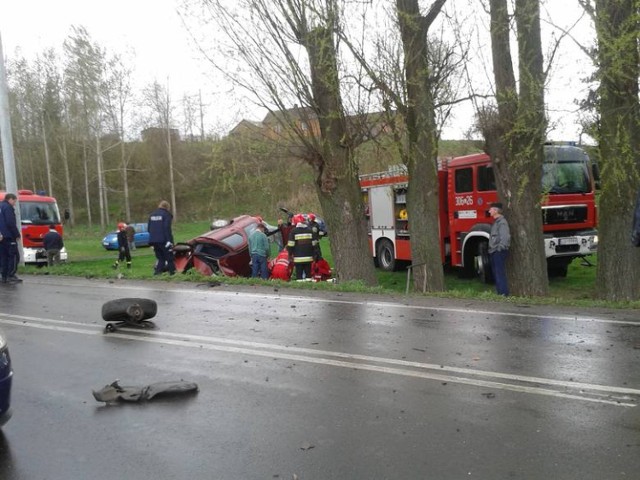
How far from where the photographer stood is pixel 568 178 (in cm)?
1375

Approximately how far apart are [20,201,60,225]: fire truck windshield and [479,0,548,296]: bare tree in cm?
1715

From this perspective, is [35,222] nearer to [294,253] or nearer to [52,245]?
[52,245]

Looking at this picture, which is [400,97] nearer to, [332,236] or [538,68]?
[538,68]

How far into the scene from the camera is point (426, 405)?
4.38m

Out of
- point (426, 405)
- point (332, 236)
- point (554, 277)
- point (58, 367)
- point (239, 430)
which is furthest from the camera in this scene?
point (554, 277)

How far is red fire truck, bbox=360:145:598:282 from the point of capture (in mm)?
13570

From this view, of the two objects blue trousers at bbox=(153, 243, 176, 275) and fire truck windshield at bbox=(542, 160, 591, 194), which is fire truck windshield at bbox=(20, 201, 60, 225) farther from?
fire truck windshield at bbox=(542, 160, 591, 194)

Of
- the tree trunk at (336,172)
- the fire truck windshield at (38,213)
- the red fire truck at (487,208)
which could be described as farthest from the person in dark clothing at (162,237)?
the fire truck windshield at (38,213)

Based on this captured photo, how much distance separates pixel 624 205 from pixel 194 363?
8.47 meters

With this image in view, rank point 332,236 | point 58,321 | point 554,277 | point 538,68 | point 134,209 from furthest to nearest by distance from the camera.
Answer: point 134,209
point 554,277
point 332,236
point 538,68
point 58,321

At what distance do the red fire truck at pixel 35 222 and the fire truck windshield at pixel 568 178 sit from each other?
16312 millimetres

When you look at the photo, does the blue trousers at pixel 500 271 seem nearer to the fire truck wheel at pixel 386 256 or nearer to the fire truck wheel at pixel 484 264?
the fire truck wheel at pixel 484 264

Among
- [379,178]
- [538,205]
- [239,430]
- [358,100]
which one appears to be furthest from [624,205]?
[239,430]

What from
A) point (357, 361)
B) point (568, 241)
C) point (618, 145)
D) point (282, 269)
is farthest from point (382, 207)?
point (357, 361)
